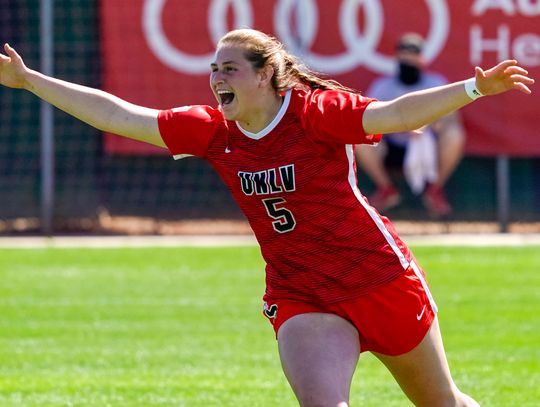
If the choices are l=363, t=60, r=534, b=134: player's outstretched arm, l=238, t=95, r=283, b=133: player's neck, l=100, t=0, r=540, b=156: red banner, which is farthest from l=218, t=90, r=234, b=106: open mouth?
l=100, t=0, r=540, b=156: red banner

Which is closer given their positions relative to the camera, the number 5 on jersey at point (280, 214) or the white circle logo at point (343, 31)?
the number 5 on jersey at point (280, 214)

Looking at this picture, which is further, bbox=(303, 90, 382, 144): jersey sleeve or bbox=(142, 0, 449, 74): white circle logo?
bbox=(142, 0, 449, 74): white circle logo

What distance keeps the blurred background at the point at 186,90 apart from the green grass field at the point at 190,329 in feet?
6.98

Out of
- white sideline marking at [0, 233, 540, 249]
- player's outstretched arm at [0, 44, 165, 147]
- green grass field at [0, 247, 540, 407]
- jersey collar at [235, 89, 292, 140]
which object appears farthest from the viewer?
white sideline marking at [0, 233, 540, 249]

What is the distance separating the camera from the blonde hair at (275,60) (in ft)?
17.3

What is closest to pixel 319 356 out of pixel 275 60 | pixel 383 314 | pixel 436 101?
pixel 383 314

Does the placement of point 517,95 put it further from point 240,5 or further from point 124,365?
point 124,365

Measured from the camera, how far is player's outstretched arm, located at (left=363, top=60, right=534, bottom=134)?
4.79 meters

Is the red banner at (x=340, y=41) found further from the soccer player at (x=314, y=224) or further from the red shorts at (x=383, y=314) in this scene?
the red shorts at (x=383, y=314)

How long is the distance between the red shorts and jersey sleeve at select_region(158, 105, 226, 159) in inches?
28.0

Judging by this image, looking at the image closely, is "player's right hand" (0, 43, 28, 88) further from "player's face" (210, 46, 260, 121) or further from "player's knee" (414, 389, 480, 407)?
"player's knee" (414, 389, 480, 407)

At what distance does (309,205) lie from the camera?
520cm

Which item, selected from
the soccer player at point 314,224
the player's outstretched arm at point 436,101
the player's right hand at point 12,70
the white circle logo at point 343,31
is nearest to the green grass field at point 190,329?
the soccer player at point 314,224

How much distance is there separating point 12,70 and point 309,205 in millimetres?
1415
